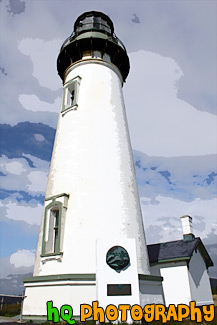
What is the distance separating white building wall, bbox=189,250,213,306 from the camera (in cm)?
1378

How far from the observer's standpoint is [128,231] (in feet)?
36.9

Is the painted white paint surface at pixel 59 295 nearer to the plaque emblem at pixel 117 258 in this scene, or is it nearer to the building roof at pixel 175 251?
the plaque emblem at pixel 117 258

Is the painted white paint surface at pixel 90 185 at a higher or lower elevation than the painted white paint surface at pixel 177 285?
higher

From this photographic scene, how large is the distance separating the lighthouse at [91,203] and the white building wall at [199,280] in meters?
3.52

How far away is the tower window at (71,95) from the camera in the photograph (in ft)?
47.5

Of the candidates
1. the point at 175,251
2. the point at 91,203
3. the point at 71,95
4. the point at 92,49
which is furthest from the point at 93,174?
the point at 92,49

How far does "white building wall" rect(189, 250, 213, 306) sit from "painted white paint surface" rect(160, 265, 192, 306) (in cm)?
40

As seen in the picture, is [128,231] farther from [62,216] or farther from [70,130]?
[70,130]

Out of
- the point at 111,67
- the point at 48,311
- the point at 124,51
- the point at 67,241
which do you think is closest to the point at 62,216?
the point at 67,241

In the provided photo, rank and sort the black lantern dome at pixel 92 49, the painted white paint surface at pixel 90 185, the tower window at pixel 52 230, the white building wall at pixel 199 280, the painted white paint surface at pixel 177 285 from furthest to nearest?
the black lantern dome at pixel 92 49 → the white building wall at pixel 199 280 → the painted white paint surface at pixel 177 285 → the tower window at pixel 52 230 → the painted white paint surface at pixel 90 185

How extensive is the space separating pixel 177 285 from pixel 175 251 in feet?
5.88

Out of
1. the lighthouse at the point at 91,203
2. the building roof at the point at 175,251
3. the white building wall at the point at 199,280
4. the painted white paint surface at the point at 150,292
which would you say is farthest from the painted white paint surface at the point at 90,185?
the white building wall at the point at 199,280

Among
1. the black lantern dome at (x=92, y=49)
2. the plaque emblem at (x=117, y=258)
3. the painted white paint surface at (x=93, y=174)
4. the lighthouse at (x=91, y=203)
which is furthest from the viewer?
the black lantern dome at (x=92, y=49)

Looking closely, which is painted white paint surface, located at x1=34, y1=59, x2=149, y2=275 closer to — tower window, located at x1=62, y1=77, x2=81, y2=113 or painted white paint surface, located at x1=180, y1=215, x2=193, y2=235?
tower window, located at x1=62, y1=77, x2=81, y2=113
